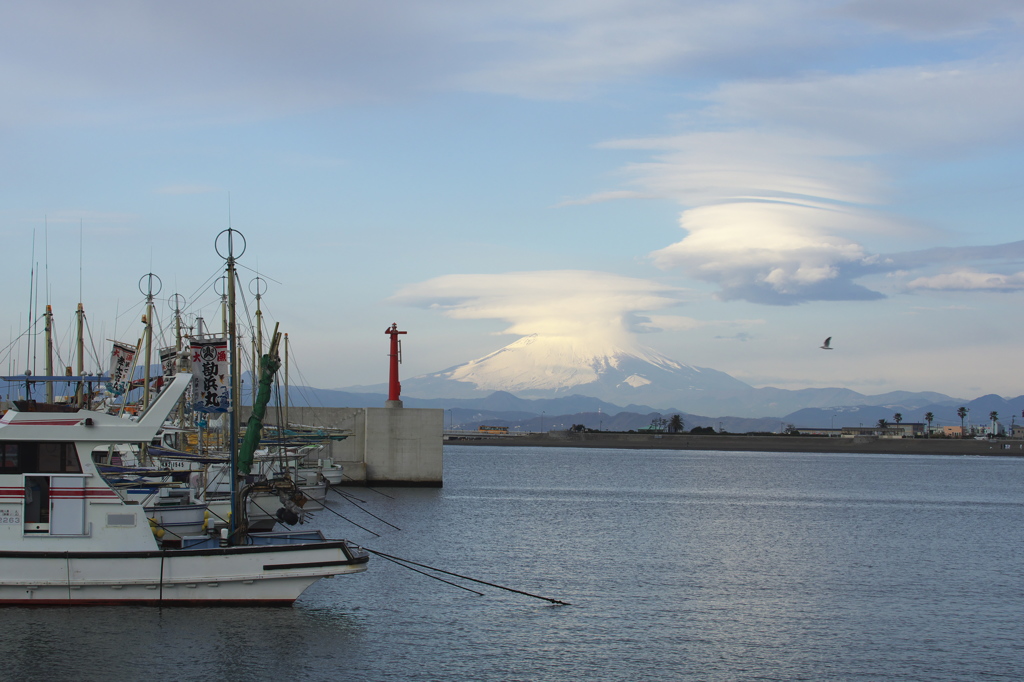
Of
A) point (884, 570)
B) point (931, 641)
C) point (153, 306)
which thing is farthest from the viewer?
point (153, 306)

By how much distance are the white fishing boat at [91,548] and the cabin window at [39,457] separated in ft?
0.08

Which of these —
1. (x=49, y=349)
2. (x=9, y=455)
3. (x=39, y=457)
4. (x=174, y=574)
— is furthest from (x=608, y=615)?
(x=49, y=349)

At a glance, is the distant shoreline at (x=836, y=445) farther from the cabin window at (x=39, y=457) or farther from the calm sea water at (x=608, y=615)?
the cabin window at (x=39, y=457)

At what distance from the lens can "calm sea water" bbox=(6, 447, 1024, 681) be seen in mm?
20969

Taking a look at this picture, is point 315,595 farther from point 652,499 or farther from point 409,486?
point 652,499

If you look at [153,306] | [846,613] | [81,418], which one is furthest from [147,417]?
[153,306]

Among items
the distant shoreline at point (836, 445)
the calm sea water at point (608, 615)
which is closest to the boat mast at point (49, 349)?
the calm sea water at point (608, 615)

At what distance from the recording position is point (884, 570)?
35.0 meters

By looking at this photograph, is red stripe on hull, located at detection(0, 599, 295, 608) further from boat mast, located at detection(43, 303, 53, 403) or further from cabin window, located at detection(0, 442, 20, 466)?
boat mast, located at detection(43, 303, 53, 403)

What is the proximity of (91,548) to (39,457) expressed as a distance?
2.63m

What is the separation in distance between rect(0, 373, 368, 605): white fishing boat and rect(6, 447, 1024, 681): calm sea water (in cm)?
59

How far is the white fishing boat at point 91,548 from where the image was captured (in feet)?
75.5

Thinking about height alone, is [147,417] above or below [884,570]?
above

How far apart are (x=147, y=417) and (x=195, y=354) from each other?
5.95m
